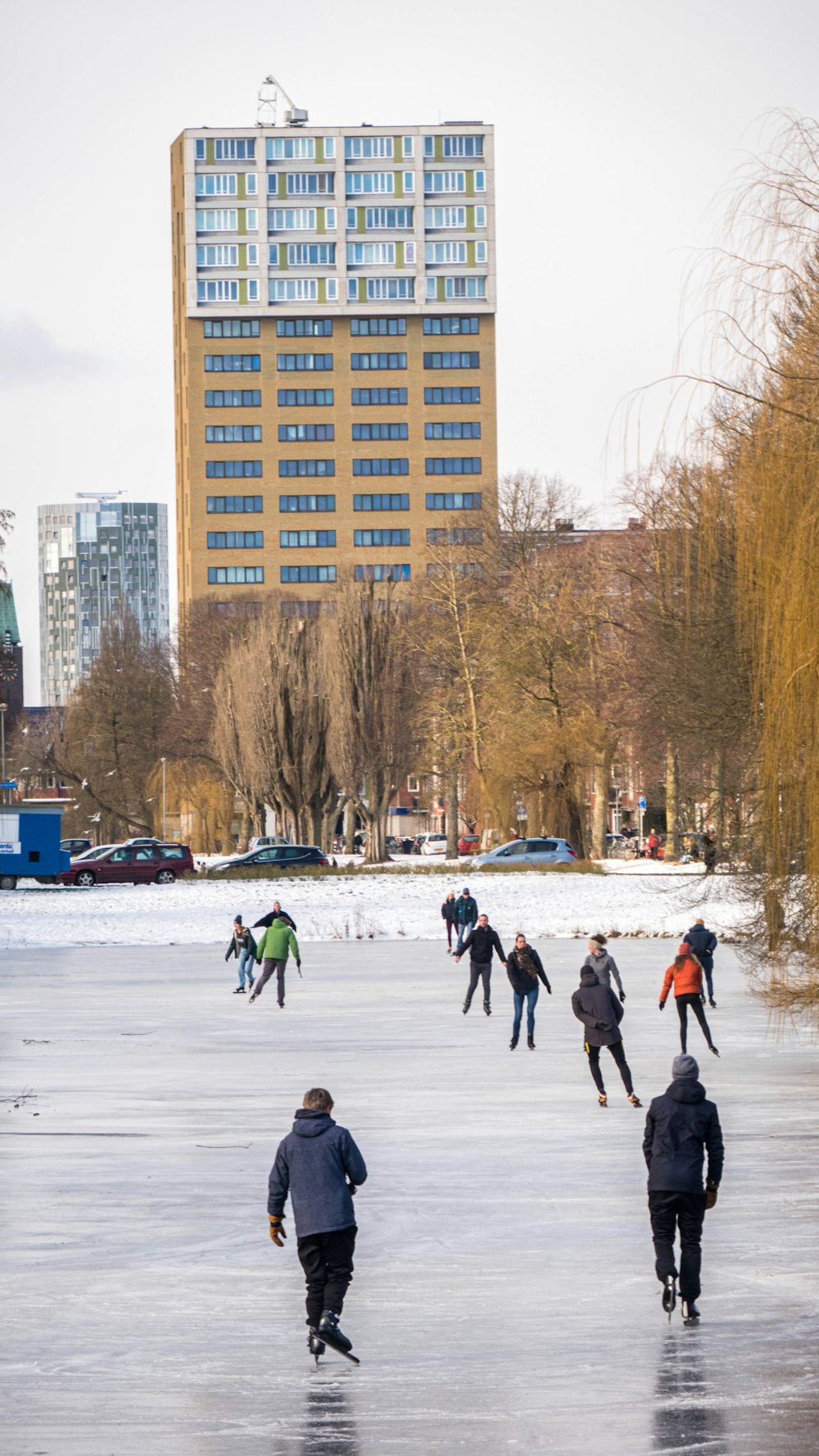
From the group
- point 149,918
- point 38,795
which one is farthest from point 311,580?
point 149,918

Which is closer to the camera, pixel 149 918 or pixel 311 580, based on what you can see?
pixel 149 918

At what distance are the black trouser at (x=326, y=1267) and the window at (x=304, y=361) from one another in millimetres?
161054

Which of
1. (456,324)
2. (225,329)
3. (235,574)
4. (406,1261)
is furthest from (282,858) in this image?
(456,324)

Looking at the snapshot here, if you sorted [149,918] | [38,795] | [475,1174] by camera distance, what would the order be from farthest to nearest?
[38,795], [149,918], [475,1174]

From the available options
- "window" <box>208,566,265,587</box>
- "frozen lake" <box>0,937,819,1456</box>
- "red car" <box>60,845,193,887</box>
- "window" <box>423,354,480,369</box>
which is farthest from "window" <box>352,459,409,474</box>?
"frozen lake" <box>0,937,819,1456</box>

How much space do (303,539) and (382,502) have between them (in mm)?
7762

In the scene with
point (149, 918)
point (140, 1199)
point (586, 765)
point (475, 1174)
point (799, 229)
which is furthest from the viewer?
point (586, 765)

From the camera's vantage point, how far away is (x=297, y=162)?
166 m

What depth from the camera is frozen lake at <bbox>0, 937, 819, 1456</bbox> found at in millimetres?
8398

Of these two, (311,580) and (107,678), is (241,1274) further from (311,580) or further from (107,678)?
(311,580)

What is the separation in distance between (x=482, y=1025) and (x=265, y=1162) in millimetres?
11123

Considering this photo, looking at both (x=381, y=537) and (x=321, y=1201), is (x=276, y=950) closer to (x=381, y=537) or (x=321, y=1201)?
(x=321, y=1201)

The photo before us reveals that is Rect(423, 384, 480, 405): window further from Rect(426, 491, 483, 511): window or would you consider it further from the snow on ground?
the snow on ground

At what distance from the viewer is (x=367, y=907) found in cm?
5194
